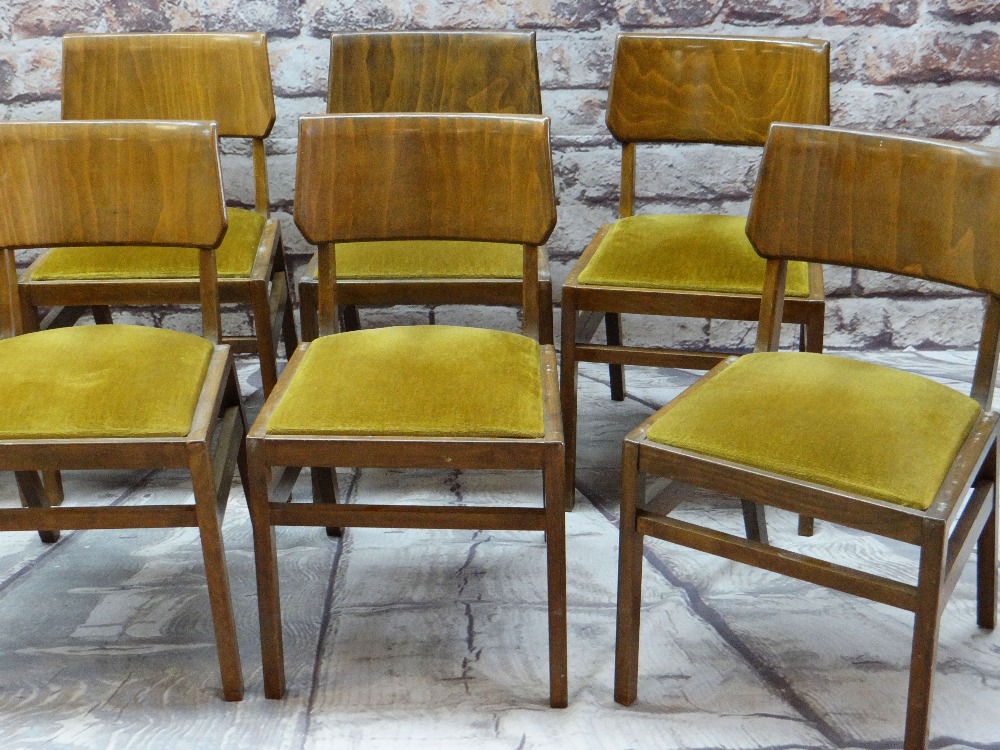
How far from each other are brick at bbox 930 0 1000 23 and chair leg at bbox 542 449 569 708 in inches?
68.4

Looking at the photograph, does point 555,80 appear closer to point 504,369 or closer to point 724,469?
point 504,369

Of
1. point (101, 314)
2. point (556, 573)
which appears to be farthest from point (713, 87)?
point (101, 314)

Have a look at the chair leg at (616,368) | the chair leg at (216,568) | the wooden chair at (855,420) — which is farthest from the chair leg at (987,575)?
the chair leg at (216,568)

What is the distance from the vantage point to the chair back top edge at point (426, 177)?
63.0 inches

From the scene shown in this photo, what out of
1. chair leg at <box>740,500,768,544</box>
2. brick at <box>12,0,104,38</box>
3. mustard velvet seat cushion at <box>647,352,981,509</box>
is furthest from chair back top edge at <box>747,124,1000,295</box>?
brick at <box>12,0,104,38</box>

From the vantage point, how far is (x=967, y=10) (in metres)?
2.45

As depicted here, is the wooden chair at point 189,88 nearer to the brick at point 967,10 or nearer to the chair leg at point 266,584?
the chair leg at point 266,584

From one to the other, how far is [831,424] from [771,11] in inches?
57.9

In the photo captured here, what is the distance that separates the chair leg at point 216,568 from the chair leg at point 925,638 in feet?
2.89

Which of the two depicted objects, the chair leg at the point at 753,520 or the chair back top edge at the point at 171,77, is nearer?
the chair leg at the point at 753,520

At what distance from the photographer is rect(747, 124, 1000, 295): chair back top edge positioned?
1380 mm

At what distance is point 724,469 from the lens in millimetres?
1298

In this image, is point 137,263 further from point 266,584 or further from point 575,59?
point 575,59

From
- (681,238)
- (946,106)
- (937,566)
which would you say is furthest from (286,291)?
(946,106)
